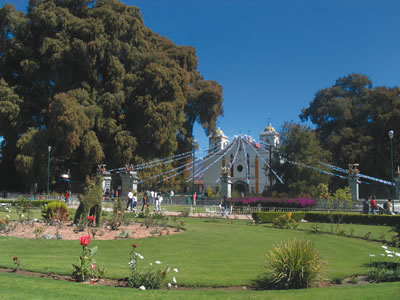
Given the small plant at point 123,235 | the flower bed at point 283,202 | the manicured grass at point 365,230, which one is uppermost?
the flower bed at point 283,202

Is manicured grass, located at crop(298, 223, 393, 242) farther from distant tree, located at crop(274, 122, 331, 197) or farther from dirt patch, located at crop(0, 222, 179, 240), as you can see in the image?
distant tree, located at crop(274, 122, 331, 197)

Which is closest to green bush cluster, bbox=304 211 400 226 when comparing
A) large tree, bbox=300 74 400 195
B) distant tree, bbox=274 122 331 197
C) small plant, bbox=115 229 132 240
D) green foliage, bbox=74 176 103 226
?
distant tree, bbox=274 122 331 197

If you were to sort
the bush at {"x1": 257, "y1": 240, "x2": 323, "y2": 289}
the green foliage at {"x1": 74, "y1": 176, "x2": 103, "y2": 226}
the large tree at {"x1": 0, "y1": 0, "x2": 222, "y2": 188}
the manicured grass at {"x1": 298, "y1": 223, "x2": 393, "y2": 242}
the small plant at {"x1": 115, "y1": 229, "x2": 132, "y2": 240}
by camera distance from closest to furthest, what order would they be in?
the bush at {"x1": 257, "y1": 240, "x2": 323, "y2": 289}
the small plant at {"x1": 115, "y1": 229, "x2": 132, "y2": 240}
the green foliage at {"x1": 74, "y1": 176, "x2": 103, "y2": 226}
the manicured grass at {"x1": 298, "y1": 223, "x2": 393, "y2": 242}
the large tree at {"x1": 0, "y1": 0, "x2": 222, "y2": 188}

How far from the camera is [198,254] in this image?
1040 centimetres

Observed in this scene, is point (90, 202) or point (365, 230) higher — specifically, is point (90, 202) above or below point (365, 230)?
above

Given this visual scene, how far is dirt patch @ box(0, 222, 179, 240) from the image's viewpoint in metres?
12.3

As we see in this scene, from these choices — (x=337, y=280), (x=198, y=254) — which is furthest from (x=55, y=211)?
(x=337, y=280)

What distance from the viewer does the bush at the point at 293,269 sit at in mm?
7113

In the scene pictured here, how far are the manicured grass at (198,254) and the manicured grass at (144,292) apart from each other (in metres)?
0.79

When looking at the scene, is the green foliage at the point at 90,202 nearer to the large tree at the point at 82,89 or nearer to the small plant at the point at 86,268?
the small plant at the point at 86,268

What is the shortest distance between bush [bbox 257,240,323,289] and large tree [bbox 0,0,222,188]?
29.5 m

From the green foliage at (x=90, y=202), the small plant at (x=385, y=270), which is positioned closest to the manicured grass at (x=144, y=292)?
the small plant at (x=385, y=270)

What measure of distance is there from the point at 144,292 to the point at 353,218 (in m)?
18.2

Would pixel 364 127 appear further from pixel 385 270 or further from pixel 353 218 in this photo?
pixel 385 270
